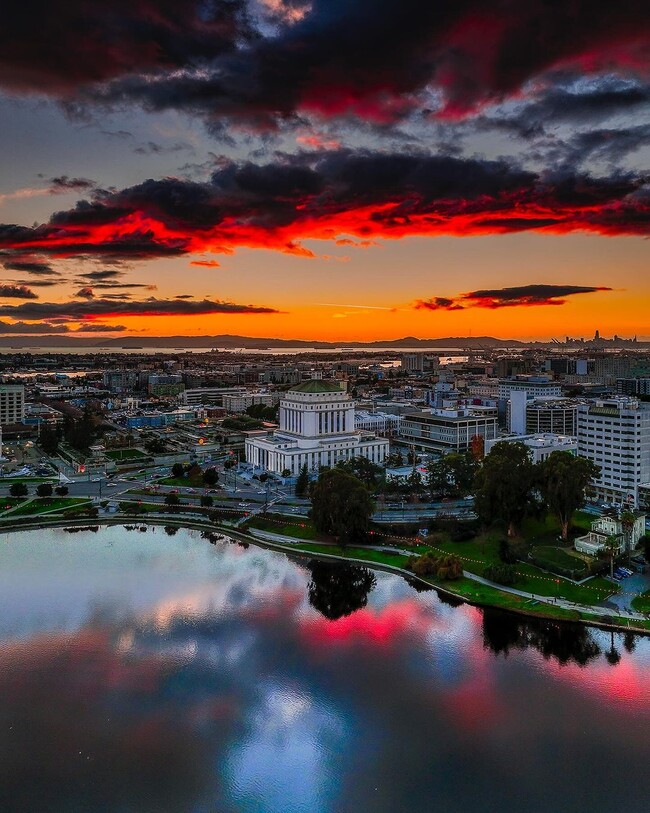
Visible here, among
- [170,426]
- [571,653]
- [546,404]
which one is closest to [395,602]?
[571,653]

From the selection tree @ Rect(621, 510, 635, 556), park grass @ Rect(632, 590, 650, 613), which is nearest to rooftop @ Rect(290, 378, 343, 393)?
tree @ Rect(621, 510, 635, 556)

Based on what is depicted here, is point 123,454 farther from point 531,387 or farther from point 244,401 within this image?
point 531,387

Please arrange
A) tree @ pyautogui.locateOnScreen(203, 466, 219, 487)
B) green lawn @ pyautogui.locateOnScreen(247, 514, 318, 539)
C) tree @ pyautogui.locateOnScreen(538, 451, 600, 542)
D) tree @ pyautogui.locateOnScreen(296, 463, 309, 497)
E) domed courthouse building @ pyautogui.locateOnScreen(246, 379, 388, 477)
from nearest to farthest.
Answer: tree @ pyautogui.locateOnScreen(538, 451, 600, 542), green lawn @ pyautogui.locateOnScreen(247, 514, 318, 539), tree @ pyautogui.locateOnScreen(296, 463, 309, 497), tree @ pyautogui.locateOnScreen(203, 466, 219, 487), domed courthouse building @ pyautogui.locateOnScreen(246, 379, 388, 477)

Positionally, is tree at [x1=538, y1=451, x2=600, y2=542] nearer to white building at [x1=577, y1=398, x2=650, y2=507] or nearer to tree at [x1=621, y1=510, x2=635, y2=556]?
tree at [x1=621, y1=510, x2=635, y2=556]

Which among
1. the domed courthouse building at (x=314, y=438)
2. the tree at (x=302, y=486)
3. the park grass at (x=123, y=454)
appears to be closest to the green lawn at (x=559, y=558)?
the tree at (x=302, y=486)

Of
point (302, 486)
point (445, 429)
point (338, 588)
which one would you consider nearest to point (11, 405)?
point (302, 486)

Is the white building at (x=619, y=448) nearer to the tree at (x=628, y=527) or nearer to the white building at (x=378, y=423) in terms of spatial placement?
the tree at (x=628, y=527)

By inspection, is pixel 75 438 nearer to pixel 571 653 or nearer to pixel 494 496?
pixel 494 496
